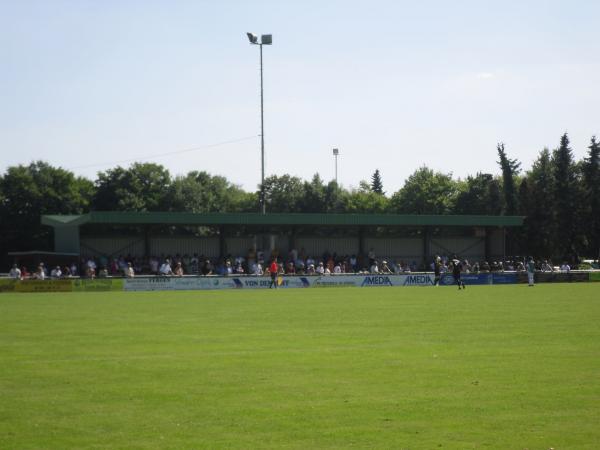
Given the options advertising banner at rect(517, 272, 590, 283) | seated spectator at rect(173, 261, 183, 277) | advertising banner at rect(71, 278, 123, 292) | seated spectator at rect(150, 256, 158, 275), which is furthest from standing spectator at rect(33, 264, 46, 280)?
advertising banner at rect(517, 272, 590, 283)

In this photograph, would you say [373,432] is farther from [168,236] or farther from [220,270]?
[168,236]

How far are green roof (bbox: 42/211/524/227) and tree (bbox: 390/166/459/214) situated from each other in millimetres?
41388

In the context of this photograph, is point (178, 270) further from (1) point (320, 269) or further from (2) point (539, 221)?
(2) point (539, 221)

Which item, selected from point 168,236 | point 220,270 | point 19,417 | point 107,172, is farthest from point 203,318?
point 107,172

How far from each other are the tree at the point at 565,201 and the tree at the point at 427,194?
2099 centimetres

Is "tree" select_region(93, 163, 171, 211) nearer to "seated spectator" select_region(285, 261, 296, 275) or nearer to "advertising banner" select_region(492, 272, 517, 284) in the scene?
"seated spectator" select_region(285, 261, 296, 275)

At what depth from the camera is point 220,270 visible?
53062 millimetres

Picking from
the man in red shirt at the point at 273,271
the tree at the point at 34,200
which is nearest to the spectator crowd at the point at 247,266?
the man in red shirt at the point at 273,271

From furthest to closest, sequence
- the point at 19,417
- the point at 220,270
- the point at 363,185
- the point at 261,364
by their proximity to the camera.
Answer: the point at 363,185 → the point at 220,270 → the point at 261,364 → the point at 19,417

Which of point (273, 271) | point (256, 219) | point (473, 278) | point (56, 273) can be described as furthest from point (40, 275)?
point (473, 278)

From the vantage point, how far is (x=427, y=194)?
351 feet

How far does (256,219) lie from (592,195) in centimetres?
4338

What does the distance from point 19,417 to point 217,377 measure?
11.7ft

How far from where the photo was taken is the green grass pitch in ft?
31.1
